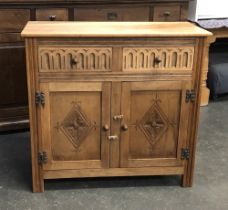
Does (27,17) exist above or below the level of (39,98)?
above

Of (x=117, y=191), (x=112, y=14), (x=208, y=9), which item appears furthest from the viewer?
(x=208, y=9)

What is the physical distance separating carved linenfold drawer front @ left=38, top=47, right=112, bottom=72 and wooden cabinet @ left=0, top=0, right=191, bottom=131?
0.73 meters

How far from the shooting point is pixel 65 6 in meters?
2.42

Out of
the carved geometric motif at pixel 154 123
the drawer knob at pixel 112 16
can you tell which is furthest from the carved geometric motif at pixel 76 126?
the drawer knob at pixel 112 16

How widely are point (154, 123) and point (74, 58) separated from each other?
0.50 meters

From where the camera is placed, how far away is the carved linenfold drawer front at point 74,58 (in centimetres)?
175

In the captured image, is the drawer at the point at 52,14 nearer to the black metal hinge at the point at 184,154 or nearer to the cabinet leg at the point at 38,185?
the cabinet leg at the point at 38,185

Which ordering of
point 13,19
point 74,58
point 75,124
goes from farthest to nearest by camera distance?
point 13,19
point 75,124
point 74,58

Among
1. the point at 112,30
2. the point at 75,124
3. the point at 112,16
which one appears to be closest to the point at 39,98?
the point at 75,124

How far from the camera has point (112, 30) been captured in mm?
1804

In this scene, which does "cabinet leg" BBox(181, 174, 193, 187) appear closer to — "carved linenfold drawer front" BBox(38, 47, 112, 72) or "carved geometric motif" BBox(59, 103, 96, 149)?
"carved geometric motif" BBox(59, 103, 96, 149)

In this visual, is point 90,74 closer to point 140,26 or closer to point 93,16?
point 140,26

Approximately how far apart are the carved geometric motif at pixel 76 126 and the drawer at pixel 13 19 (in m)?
0.82

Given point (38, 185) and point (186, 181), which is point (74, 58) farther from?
point (186, 181)
